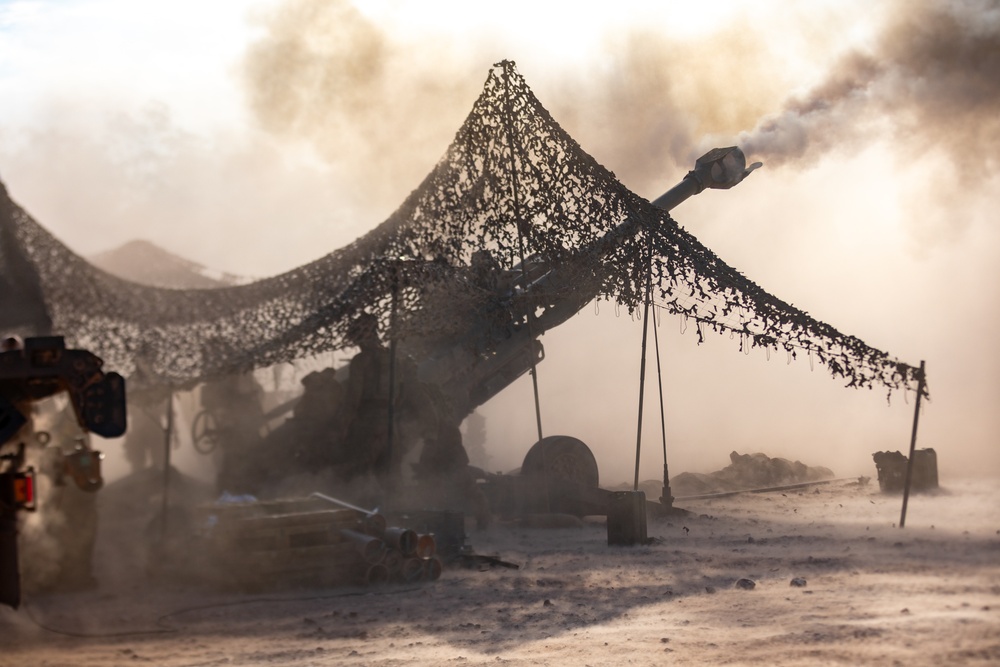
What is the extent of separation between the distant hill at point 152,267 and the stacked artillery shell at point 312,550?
33.1 ft

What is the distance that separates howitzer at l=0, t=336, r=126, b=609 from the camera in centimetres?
703

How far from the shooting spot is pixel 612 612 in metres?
10.0

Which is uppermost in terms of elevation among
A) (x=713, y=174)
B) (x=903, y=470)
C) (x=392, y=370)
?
(x=713, y=174)

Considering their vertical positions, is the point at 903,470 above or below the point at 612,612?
above

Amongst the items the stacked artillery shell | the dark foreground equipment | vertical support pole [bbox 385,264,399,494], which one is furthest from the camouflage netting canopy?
the dark foreground equipment

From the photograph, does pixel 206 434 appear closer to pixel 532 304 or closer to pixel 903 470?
pixel 532 304

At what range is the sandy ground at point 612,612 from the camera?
770 centimetres

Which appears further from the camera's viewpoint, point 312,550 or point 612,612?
point 312,550

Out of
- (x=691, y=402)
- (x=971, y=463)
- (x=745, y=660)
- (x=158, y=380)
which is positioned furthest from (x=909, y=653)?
(x=691, y=402)

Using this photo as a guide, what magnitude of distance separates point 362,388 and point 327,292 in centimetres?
302

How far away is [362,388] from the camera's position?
17250mm

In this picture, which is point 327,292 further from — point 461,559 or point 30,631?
point 30,631

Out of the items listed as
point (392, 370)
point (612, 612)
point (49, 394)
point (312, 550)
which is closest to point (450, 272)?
point (392, 370)

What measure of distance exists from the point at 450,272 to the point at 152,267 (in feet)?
34.2
